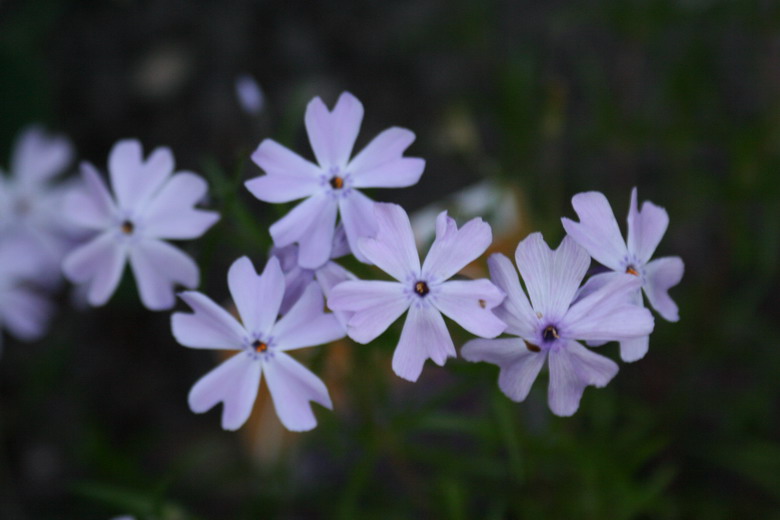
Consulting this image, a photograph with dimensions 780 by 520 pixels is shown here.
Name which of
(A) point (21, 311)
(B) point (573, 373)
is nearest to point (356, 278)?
(B) point (573, 373)

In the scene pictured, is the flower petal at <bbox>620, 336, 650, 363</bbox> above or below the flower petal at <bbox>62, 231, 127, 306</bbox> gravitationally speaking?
below

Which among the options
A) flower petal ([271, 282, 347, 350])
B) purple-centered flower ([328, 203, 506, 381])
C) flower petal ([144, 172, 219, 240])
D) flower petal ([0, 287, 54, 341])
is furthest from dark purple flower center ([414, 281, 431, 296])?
flower petal ([0, 287, 54, 341])

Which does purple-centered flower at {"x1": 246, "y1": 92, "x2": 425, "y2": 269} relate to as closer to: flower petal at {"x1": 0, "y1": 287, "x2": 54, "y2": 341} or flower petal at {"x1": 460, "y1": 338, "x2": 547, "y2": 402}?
flower petal at {"x1": 460, "y1": 338, "x2": 547, "y2": 402}

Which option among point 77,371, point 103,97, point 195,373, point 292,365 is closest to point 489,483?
point 292,365

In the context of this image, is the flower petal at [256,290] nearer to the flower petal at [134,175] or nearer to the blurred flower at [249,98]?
the flower petal at [134,175]

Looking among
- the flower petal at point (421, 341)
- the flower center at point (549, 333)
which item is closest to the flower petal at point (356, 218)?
the flower petal at point (421, 341)
